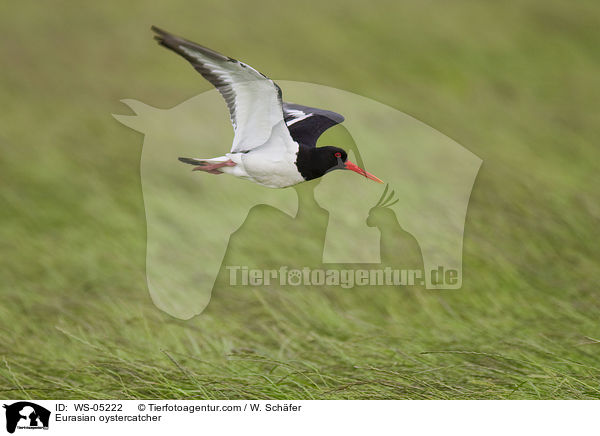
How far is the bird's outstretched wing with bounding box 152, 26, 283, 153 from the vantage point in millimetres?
2750

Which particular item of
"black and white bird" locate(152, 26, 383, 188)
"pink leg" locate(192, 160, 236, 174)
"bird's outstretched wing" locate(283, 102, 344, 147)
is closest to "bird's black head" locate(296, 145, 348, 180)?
"black and white bird" locate(152, 26, 383, 188)

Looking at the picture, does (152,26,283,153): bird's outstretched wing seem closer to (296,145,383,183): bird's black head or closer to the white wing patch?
the white wing patch

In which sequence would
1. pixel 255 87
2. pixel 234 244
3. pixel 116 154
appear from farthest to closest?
1. pixel 116 154
2. pixel 234 244
3. pixel 255 87

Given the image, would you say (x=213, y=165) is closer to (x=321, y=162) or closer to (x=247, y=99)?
(x=247, y=99)

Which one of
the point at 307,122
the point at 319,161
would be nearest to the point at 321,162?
the point at 319,161

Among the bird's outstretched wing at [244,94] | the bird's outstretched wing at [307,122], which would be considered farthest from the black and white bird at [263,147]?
the bird's outstretched wing at [307,122]

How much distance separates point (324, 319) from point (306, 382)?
611 mm

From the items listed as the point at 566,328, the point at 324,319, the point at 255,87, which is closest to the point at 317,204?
the point at 324,319

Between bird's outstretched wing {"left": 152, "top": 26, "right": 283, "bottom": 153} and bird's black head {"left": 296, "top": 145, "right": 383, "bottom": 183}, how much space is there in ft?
0.59

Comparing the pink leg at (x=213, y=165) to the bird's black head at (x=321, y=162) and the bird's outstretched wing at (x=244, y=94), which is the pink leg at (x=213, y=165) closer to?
the bird's outstretched wing at (x=244, y=94)

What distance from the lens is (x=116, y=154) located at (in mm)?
6227

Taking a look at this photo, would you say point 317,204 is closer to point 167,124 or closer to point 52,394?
point 167,124

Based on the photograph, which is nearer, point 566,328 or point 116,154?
point 566,328
